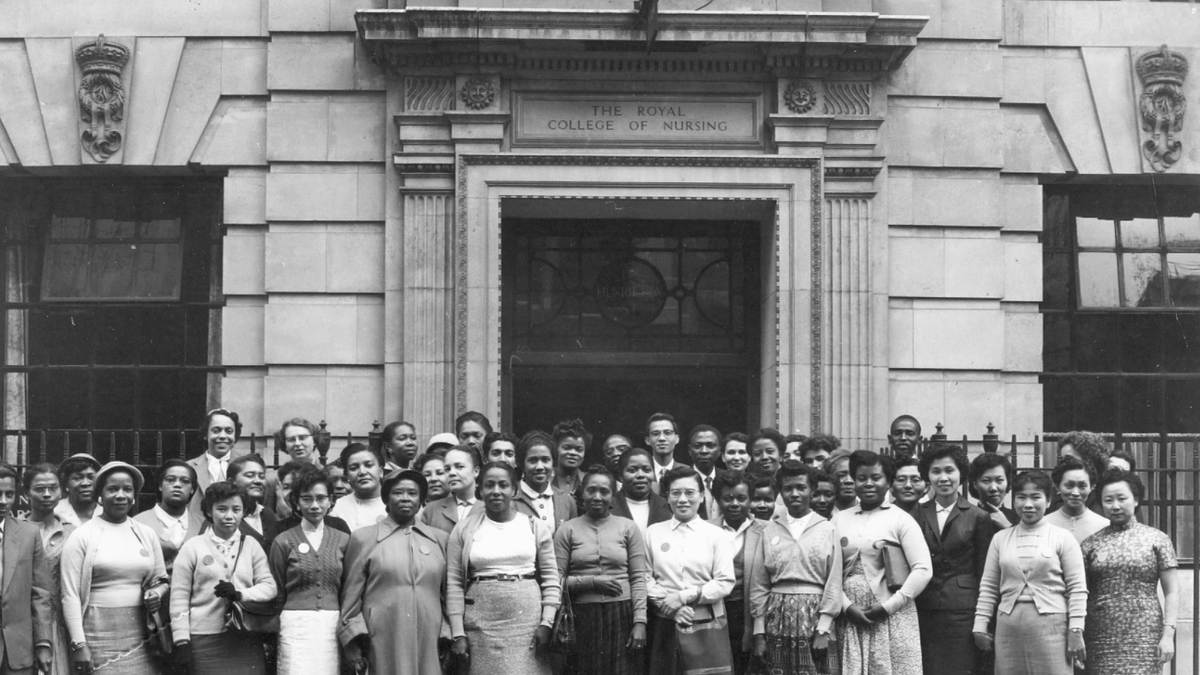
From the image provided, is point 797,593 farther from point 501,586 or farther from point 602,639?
point 501,586

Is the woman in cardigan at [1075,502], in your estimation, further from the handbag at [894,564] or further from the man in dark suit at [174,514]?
the man in dark suit at [174,514]

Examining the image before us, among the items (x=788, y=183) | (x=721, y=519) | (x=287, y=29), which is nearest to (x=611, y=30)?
Result: (x=788, y=183)

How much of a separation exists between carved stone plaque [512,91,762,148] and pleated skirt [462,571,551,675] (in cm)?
621

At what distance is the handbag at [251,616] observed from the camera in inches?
404

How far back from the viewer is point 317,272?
15.6m

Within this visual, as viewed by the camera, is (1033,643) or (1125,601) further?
(1125,601)

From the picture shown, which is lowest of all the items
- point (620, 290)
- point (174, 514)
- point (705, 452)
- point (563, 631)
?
point (563, 631)

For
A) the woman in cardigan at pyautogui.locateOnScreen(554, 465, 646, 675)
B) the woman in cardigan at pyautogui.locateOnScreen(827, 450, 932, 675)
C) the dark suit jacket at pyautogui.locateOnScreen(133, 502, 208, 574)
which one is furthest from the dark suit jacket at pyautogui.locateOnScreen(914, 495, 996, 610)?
the dark suit jacket at pyautogui.locateOnScreen(133, 502, 208, 574)

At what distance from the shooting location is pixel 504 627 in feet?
34.1

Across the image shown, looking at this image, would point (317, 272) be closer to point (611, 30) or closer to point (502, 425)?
point (502, 425)

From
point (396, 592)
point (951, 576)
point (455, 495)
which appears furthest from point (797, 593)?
point (396, 592)

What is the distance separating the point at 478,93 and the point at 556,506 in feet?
18.2

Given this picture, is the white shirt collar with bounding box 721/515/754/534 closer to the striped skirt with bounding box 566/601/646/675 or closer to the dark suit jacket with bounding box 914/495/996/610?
the striped skirt with bounding box 566/601/646/675

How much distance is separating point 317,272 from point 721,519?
237 inches
